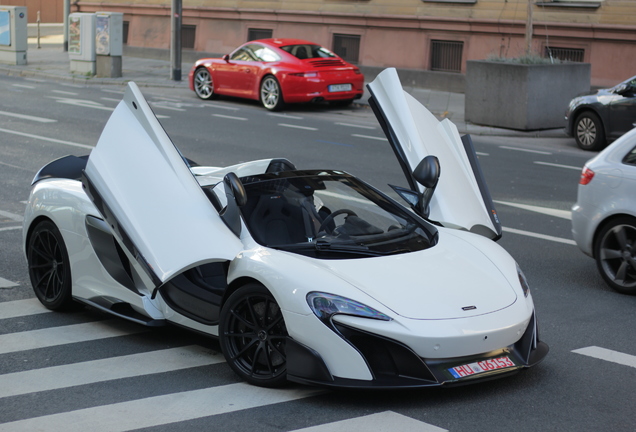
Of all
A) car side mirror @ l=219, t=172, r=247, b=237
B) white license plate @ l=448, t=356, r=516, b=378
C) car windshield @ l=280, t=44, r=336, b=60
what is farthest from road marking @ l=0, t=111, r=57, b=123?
white license plate @ l=448, t=356, r=516, b=378

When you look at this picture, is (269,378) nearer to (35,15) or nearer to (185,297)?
(185,297)

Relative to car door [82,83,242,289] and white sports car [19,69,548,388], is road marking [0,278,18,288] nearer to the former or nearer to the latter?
white sports car [19,69,548,388]

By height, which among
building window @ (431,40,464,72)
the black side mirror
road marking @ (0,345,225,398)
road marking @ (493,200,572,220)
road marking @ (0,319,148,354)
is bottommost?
road marking @ (0,319,148,354)

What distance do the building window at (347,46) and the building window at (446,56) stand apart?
2797mm

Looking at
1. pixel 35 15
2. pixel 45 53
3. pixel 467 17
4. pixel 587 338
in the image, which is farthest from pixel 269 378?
pixel 35 15

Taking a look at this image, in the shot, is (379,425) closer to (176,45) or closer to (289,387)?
(289,387)

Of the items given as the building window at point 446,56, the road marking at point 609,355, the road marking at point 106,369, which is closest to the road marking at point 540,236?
the road marking at point 609,355

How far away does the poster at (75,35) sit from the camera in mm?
27375

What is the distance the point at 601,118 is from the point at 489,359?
40.8 feet

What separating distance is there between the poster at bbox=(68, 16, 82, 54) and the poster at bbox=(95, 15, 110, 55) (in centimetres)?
61

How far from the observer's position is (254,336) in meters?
5.48

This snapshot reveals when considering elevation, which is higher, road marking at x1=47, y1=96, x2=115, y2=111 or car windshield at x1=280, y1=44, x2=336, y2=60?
car windshield at x1=280, y1=44, x2=336, y2=60

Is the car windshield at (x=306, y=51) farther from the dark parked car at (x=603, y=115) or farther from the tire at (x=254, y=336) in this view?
the tire at (x=254, y=336)

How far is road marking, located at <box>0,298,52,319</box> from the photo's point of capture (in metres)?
6.96
